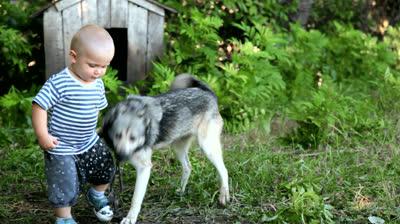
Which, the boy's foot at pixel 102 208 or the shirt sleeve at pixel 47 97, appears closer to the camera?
the shirt sleeve at pixel 47 97

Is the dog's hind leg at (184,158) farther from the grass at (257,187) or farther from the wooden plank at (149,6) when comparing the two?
the wooden plank at (149,6)

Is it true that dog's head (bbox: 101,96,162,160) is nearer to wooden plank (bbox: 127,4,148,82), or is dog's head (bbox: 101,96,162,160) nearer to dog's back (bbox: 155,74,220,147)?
dog's back (bbox: 155,74,220,147)

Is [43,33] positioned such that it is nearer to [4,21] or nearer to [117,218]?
[4,21]

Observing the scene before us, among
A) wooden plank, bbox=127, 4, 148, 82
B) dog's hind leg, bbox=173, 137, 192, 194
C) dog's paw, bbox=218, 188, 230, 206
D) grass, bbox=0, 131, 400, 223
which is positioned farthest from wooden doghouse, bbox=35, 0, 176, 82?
dog's paw, bbox=218, 188, 230, 206

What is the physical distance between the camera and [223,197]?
501 cm

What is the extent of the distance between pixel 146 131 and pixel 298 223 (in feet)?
4.29

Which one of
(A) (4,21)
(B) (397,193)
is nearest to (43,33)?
(A) (4,21)

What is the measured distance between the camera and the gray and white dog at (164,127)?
4312 millimetres

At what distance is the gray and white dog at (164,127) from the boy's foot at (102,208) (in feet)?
0.50

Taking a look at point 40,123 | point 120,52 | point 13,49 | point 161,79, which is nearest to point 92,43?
point 40,123

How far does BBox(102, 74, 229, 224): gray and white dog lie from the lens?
14.1 ft

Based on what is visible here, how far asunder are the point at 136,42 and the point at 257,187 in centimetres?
279

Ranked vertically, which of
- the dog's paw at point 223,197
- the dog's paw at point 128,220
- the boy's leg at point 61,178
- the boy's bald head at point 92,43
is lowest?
the dog's paw at point 223,197

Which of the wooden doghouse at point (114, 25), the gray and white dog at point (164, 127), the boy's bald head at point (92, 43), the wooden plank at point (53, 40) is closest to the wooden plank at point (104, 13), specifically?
the wooden doghouse at point (114, 25)
